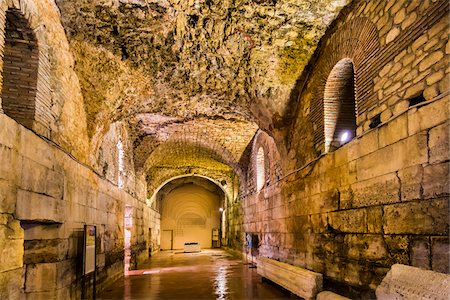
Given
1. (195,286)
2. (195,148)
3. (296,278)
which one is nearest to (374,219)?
(296,278)

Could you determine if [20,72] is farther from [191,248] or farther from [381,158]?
[191,248]

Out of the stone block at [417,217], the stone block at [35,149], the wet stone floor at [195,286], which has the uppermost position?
the stone block at [35,149]

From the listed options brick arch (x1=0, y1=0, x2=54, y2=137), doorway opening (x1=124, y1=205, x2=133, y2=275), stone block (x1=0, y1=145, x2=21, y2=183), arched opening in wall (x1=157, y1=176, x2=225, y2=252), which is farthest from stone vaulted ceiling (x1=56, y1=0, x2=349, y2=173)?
arched opening in wall (x1=157, y1=176, x2=225, y2=252)

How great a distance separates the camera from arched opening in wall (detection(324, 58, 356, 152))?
5980mm

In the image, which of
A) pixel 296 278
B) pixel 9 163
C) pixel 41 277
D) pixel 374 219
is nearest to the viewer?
pixel 9 163

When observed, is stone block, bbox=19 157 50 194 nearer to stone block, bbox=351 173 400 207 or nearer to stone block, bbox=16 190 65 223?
stone block, bbox=16 190 65 223

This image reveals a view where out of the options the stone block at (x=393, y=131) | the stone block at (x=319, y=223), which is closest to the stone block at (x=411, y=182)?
the stone block at (x=393, y=131)

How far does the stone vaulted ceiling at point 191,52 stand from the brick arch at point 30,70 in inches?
29.6

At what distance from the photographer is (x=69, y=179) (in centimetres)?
565

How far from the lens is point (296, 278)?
6.41 m

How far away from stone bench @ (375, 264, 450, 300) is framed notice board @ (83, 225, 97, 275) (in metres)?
4.01

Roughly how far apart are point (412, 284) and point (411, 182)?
923 mm

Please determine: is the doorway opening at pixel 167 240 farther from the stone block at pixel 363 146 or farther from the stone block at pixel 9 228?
the stone block at pixel 9 228

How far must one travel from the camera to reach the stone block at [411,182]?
141 inches
